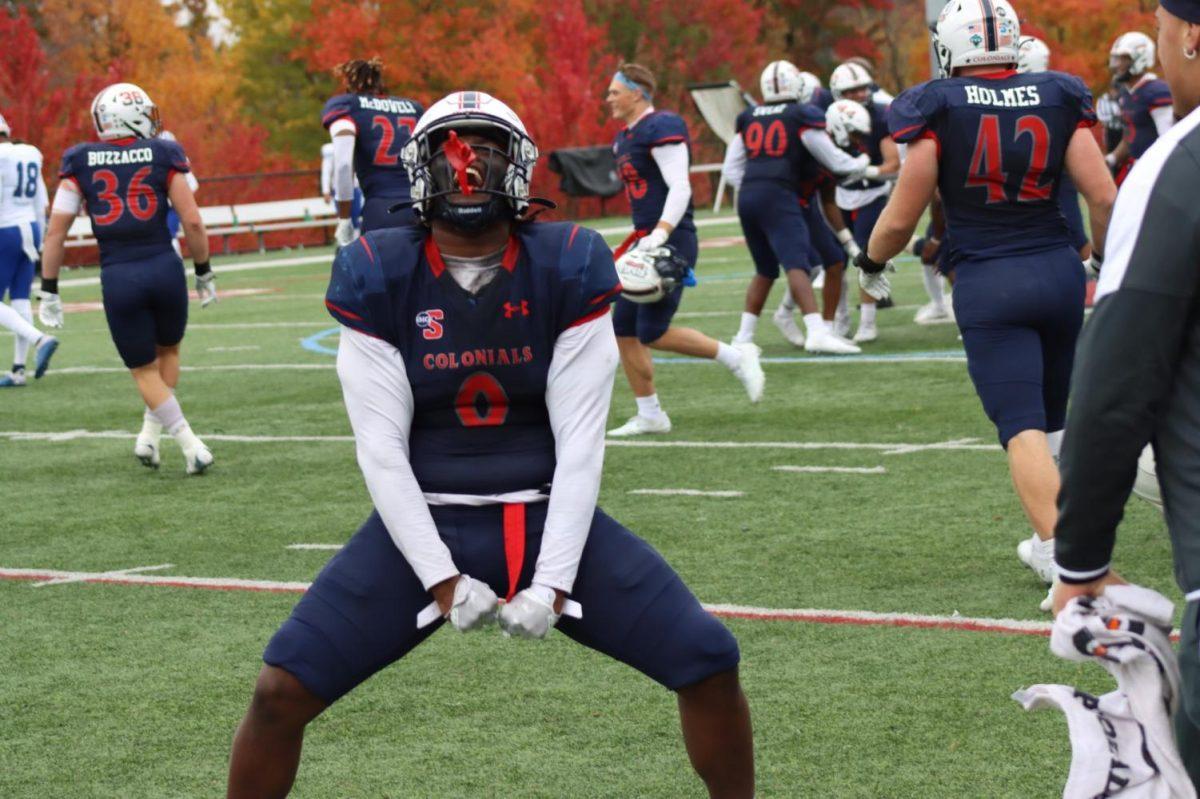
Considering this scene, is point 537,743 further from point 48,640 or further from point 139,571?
point 139,571

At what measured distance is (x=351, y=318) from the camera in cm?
387

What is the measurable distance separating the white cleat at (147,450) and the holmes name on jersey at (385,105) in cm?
270

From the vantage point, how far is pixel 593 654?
607 cm

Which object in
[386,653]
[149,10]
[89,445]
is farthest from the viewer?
[149,10]

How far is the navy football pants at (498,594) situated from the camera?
3.79 meters

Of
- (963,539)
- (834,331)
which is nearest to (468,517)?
(963,539)

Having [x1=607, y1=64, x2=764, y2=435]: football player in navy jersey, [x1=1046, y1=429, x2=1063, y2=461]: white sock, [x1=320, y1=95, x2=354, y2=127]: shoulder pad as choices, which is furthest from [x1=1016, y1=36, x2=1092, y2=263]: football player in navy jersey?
[x1=1046, y1=429, x2=1063, y2=461]: white sock

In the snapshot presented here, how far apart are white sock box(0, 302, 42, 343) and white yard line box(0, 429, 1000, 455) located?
6.90ft

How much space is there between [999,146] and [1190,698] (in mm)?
3698

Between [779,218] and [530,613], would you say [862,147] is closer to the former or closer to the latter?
[779,218]

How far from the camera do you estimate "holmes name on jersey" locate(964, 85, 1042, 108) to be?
6125 millimetres

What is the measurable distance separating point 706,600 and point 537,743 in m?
1.65

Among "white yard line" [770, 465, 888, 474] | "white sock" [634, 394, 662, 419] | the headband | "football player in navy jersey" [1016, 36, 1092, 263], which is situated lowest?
"white sock" [634, 394, 662, 419]

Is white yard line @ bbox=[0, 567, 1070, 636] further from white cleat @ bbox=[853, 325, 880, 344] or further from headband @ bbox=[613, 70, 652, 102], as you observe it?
white cleat @ bbox=[853, 325, 880, 344]
